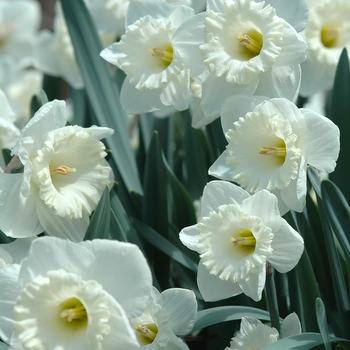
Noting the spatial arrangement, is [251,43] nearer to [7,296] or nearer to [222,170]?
[222,170]

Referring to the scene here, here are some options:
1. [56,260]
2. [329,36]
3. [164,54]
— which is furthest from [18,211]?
[329,36]

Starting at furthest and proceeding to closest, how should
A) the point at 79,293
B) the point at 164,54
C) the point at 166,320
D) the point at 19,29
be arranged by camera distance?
the point at 19,29, the point at 164,54, the point at 166,320, the point at 79,293

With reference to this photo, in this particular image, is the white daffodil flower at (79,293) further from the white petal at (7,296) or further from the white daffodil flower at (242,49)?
the white daffodil flower at (242,49)

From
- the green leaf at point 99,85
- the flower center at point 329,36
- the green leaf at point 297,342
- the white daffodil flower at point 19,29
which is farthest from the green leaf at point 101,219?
the white daffodil flower at point 19,29

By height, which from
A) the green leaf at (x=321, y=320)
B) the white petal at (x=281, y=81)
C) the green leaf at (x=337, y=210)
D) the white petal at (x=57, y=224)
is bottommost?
the green leaf at (x=321, y=320)

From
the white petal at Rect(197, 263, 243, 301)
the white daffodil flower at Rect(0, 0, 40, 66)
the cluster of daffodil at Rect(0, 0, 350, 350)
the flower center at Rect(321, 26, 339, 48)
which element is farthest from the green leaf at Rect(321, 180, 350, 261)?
the white daffodil flower at Rect(0, 0, 40, 66)

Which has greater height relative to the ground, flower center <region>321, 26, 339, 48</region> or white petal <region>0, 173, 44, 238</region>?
white petal <region>0, 173, 44, 238</region>

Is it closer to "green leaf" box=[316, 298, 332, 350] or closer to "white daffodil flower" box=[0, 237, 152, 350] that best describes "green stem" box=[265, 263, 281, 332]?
"green leaf" box=[316, 298, 332, 350]
